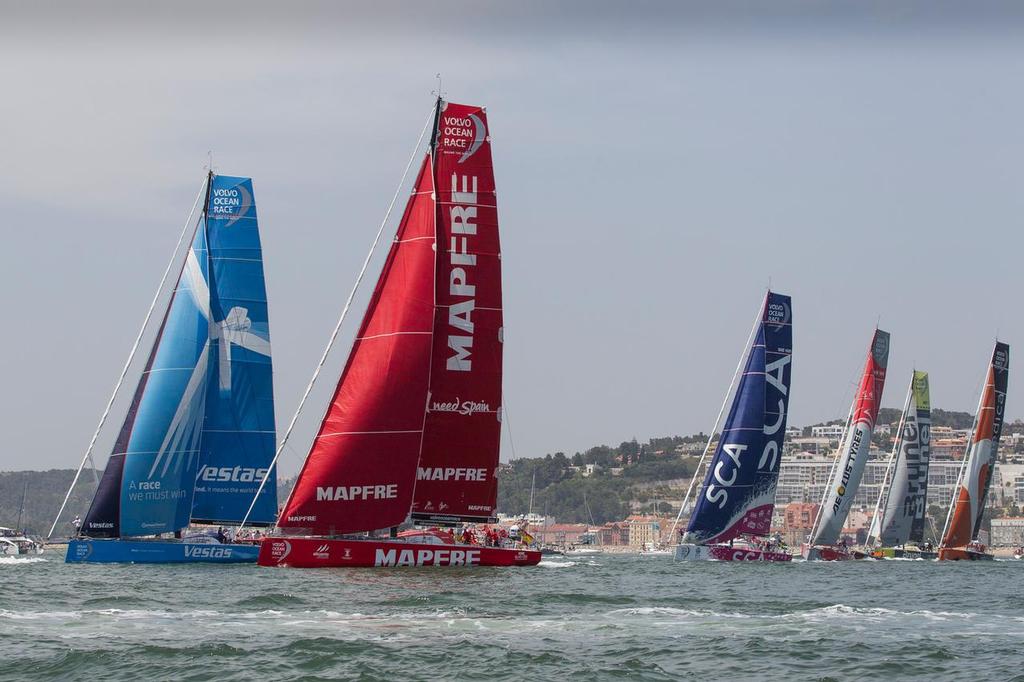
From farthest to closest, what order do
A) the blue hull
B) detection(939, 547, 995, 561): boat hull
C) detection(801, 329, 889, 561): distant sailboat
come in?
1. detection(939, 547, 995, 561): boat hull
2. detection(801, 329, 889, 561): distant sailboat
3. the blue hull

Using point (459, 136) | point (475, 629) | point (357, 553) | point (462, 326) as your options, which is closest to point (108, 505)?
point (357, 553)

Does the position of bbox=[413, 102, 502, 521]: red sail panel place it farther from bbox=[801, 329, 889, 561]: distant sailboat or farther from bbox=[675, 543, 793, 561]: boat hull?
bbox=[801, 329, 889, 561]: distant sailboat

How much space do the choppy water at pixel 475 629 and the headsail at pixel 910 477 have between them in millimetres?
40747

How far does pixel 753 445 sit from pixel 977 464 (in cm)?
2500

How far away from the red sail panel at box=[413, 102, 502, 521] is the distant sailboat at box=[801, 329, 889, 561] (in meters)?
31.8

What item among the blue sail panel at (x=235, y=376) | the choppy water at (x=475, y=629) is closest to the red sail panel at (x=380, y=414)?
the choppy water at (x=475, y=629)

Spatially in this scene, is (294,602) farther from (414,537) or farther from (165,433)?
(165,433)

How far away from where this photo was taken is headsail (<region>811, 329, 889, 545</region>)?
218 ft

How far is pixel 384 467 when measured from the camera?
119ft

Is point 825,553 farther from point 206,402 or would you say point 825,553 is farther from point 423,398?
point 423,398

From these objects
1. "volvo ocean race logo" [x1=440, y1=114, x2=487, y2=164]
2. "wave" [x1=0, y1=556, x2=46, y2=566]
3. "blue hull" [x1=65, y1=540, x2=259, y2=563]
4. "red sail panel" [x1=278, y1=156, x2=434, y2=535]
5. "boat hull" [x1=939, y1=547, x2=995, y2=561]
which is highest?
"volvo ocean race logo" [x1=440, y1=114, x2=487, y2=164]

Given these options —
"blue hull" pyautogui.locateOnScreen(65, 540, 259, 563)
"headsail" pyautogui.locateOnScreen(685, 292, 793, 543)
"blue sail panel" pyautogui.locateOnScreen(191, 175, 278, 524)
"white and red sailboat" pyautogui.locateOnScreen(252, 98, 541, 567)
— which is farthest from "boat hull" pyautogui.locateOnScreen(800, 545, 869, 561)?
"blue hull" pyautogui.locateOnScreen(65, 540, 259, 563)

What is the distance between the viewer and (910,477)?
251 feet

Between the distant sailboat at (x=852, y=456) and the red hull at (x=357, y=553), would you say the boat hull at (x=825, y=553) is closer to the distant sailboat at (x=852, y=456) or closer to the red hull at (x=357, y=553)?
the distant sailboat at (x=852, y=456)
